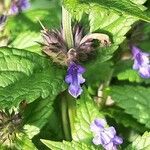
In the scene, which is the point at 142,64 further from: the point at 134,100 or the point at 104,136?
the point at 104,136

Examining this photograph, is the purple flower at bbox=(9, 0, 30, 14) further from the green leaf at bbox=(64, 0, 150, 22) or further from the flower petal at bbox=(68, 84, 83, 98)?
the green leaf at bbox=(64, 0, 150, 22)

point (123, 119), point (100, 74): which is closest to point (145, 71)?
point (123, 119)

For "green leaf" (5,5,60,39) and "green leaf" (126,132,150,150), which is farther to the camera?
"green leaf" (5,5,60,39)

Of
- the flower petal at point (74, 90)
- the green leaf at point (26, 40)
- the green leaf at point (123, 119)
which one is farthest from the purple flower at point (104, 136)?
the green leaf at point (26, 40)

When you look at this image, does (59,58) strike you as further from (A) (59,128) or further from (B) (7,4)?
(B) (7,4)

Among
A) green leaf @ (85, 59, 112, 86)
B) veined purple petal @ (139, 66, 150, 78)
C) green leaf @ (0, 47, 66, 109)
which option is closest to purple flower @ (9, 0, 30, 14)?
green leaf @ (85, 59, 112, 86)

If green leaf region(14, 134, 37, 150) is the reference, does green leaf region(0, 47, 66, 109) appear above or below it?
above

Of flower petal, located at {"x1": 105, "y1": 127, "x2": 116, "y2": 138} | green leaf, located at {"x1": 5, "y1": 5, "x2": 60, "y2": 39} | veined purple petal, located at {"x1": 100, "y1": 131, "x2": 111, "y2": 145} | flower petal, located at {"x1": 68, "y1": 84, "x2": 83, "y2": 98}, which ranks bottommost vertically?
green leaf, located at {"x1": 5, "y1": 5, "x2": 60, "y2": 39}

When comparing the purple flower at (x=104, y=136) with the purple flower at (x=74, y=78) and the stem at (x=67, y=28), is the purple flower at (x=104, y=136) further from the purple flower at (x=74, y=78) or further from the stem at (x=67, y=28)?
the stem at (x=67, y=28)
